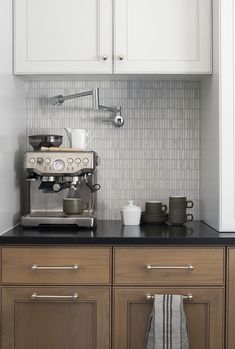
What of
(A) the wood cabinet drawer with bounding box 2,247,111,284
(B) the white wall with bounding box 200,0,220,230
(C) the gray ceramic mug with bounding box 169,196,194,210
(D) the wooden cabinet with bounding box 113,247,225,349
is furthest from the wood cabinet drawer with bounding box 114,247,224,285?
(C) the gray ceramic mug with bounding box 169,196,194,210

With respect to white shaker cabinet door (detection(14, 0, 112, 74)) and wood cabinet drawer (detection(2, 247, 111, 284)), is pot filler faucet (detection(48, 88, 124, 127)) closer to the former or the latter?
white shaker cabinet door (detection(14, 0, 112, 74))

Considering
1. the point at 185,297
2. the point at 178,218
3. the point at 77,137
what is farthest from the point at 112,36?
Answer: the point at 185,297

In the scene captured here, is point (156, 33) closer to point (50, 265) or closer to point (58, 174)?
point (58, 174)

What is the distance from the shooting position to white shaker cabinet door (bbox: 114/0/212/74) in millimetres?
2299

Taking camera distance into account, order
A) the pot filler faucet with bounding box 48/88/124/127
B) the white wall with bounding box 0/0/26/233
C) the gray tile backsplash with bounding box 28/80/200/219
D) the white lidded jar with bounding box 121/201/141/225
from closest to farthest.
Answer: the white wall with bounding box 0/0/26/233, the white lidded jar with bounding box 121/201/141/225, the pot filler faucet with bounding box 48/88/124/127, the gray tile backsplash with bounding box 28/80/200/219

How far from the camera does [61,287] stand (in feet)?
6.68

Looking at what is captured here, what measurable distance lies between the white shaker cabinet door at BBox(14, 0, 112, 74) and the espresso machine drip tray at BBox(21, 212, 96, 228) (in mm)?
697

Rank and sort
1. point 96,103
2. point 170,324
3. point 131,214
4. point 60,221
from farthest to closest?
point 96,103, point 131,214, point 60,221, point 170,324

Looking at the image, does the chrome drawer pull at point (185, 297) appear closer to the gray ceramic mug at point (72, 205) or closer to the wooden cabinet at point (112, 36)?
the gray ceramic mug at point (72, 205)

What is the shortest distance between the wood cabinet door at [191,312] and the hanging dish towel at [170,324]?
Result: 5 centimetres

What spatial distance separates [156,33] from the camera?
2307 mm

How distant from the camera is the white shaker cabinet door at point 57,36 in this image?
232 centimetres

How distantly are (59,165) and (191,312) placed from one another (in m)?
0.87

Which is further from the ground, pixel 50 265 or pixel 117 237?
pixel 117 237
